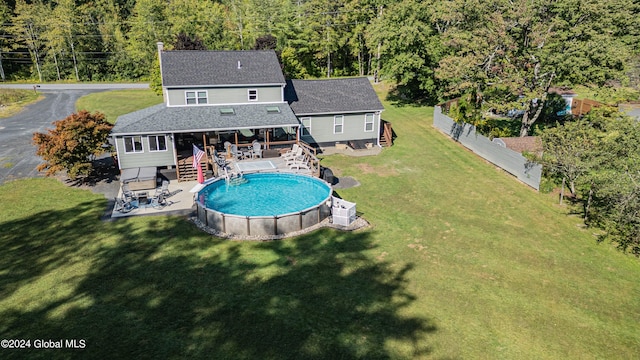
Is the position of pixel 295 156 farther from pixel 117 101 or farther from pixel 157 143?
pixel 117 101

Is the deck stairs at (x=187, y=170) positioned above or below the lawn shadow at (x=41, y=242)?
above

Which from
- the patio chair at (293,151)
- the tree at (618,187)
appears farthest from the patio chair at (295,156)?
the tree at (618,187)

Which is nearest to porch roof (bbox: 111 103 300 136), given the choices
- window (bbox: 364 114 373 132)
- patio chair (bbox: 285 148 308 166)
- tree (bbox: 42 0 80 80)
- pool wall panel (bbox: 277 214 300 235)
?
patio chair (bbox: 285 148 308 166)

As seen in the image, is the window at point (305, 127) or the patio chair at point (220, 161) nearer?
the patio chair at point (220, 161)

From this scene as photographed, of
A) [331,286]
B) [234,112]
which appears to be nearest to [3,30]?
[234,112]

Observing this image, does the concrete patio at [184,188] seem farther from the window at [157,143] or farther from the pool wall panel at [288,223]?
the pool wall panel at [288,223]

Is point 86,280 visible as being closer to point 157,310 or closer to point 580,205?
point 157,310

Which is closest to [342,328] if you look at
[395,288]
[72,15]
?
[395,288]
